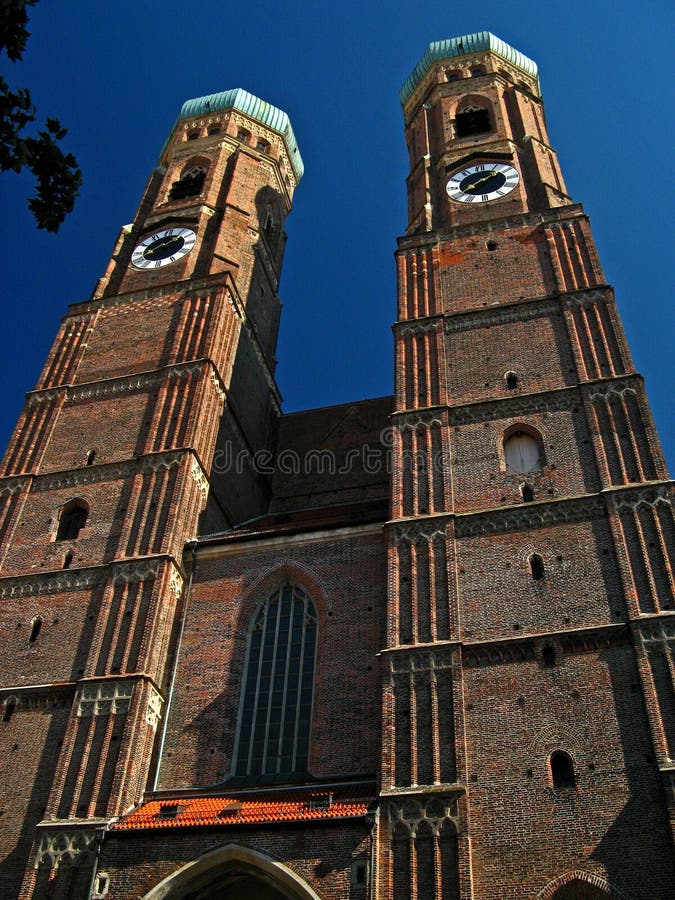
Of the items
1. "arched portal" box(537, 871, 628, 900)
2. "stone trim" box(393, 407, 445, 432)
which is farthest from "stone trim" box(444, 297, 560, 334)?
"arched portal" box(537, 871, 628, 900)

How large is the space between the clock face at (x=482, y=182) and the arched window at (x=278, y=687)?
584 inches

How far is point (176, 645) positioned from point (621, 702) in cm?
913

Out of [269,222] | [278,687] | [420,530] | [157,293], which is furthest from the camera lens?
[269,222]

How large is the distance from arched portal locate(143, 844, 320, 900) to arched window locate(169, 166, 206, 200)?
25.2 metres

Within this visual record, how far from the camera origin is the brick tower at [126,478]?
63.9ft

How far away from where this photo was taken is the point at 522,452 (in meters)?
22.7

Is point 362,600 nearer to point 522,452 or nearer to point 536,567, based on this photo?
point 536,567

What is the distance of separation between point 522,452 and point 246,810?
31.6ft

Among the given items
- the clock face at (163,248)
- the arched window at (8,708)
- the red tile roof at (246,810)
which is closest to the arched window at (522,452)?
the red tile roof at (246,810)

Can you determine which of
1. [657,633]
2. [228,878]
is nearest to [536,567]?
[657,633]

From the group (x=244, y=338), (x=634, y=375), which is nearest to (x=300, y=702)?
(x=634, y=375)

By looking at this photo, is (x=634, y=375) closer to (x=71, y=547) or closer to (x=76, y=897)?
(x=71, y=547)

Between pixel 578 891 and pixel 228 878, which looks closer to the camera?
pixel 578 891

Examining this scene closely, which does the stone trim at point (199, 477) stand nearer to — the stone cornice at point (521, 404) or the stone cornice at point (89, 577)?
the stone cornice at point (89, 577)
